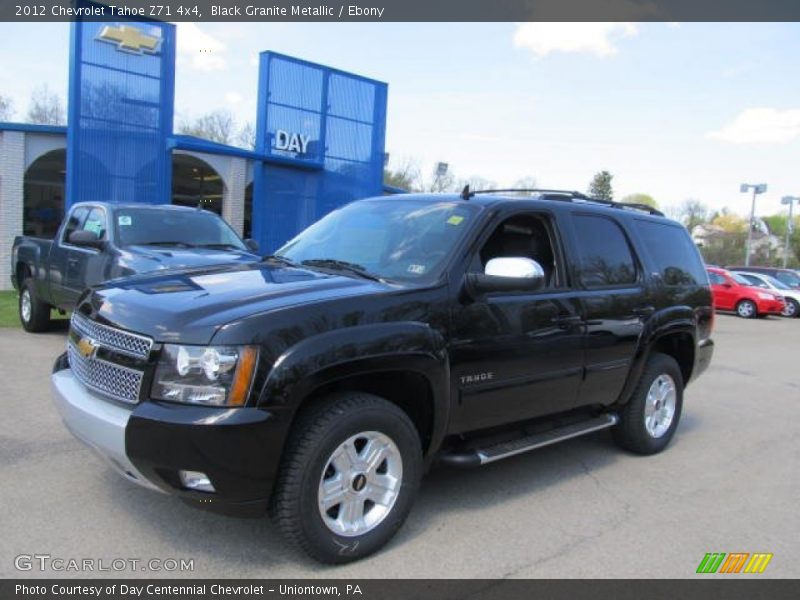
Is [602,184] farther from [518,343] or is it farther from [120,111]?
[518,343]

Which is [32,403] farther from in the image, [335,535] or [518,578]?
[518,578]

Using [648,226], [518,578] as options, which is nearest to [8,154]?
[648,226]

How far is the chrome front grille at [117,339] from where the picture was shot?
313 cm

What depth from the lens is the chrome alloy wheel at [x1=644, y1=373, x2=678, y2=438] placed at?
5.48m

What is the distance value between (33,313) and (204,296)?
7695mm

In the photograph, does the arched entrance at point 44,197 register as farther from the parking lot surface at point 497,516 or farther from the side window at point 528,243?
Answer: the side window at point 528,243

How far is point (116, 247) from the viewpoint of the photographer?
7.84m

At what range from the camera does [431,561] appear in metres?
3.46

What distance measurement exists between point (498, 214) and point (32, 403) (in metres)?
4.44

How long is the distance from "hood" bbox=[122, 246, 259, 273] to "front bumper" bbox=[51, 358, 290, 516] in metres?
4.02

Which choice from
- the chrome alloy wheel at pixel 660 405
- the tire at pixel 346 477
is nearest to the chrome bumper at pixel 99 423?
the tire at pixel 346 477

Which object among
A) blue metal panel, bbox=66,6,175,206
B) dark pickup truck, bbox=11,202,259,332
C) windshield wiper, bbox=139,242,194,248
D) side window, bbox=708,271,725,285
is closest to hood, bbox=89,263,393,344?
dark pickup truck, bbox=11,202,259,332

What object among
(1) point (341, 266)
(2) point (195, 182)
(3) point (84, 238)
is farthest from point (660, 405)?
(2) point (195, 182)

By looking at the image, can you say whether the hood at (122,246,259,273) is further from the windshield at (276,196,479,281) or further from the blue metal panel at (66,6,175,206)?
the blue metal panel at (66,6,175,206)
